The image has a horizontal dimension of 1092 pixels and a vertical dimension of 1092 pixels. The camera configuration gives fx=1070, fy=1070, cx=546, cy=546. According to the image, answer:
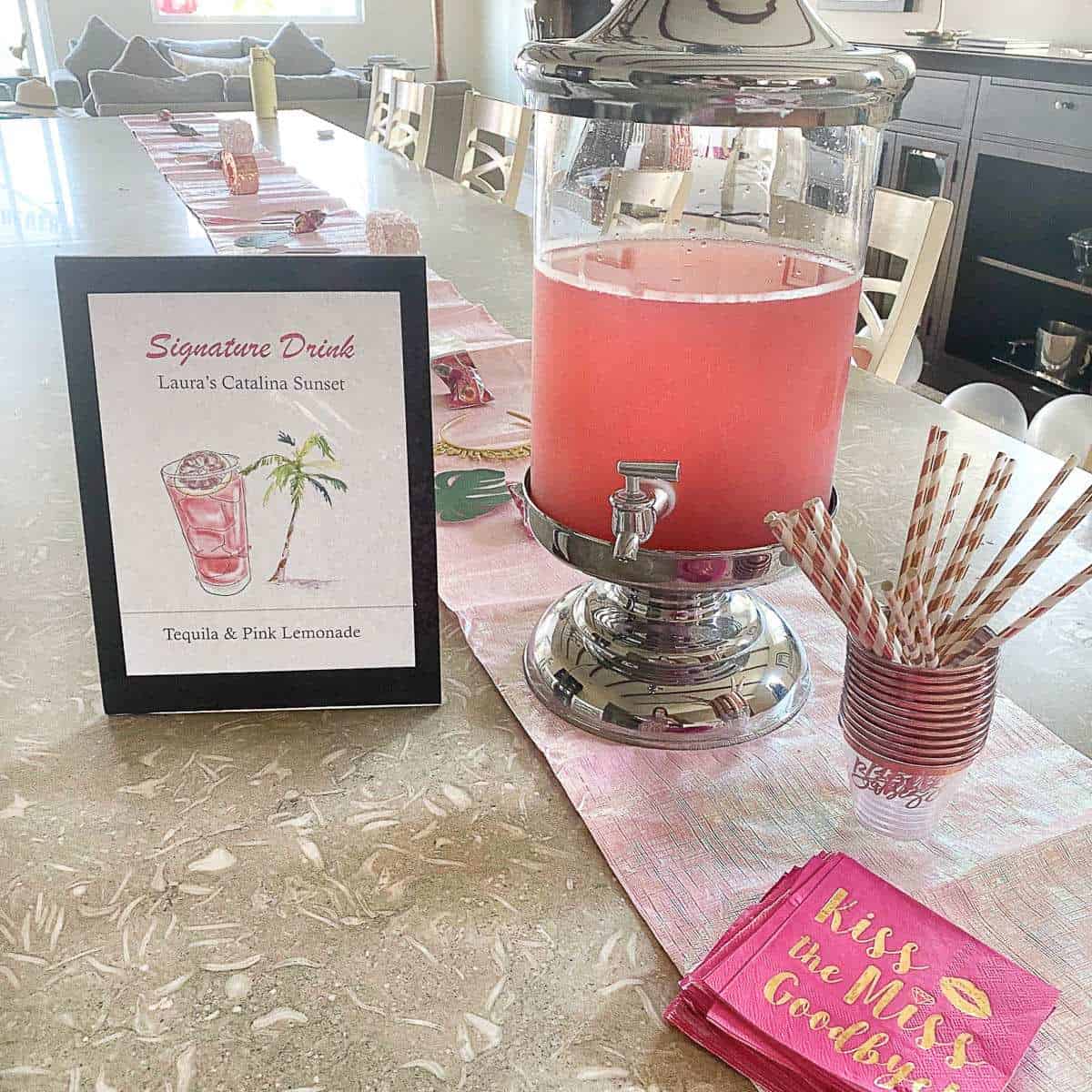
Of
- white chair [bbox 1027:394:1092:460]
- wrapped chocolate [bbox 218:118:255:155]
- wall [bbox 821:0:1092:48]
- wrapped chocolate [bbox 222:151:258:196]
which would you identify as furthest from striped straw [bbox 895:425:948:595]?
wall [bbox 821:0:1092:48]

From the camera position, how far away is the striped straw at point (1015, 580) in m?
0.42

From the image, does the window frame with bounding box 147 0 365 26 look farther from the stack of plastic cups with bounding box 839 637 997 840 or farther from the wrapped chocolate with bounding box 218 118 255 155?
the stack of plastic cups with bounding box 839 637 997 840

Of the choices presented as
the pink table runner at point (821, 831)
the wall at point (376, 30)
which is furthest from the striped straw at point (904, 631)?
the wall at point (376, 30)

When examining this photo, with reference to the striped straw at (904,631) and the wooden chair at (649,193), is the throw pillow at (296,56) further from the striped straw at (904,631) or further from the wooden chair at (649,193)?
the striped straw at (904,631)

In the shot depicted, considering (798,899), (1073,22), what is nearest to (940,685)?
(798,899)

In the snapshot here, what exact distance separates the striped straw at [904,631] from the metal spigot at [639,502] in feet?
0.36

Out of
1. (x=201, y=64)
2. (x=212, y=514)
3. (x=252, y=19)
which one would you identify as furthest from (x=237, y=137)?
(x=252, y=19)

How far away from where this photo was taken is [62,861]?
47 centimetres

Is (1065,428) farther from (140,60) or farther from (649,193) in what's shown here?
(140,60)

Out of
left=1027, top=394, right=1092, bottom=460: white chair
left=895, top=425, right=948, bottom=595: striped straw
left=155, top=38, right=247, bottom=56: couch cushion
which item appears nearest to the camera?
left=895, top=425, right=948, bottom=595: striped straw

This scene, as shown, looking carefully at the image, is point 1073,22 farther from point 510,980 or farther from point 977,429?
point 510,980

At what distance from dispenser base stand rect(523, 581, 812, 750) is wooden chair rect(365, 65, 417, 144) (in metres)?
2.89

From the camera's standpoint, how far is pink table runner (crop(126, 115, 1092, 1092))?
43cm
